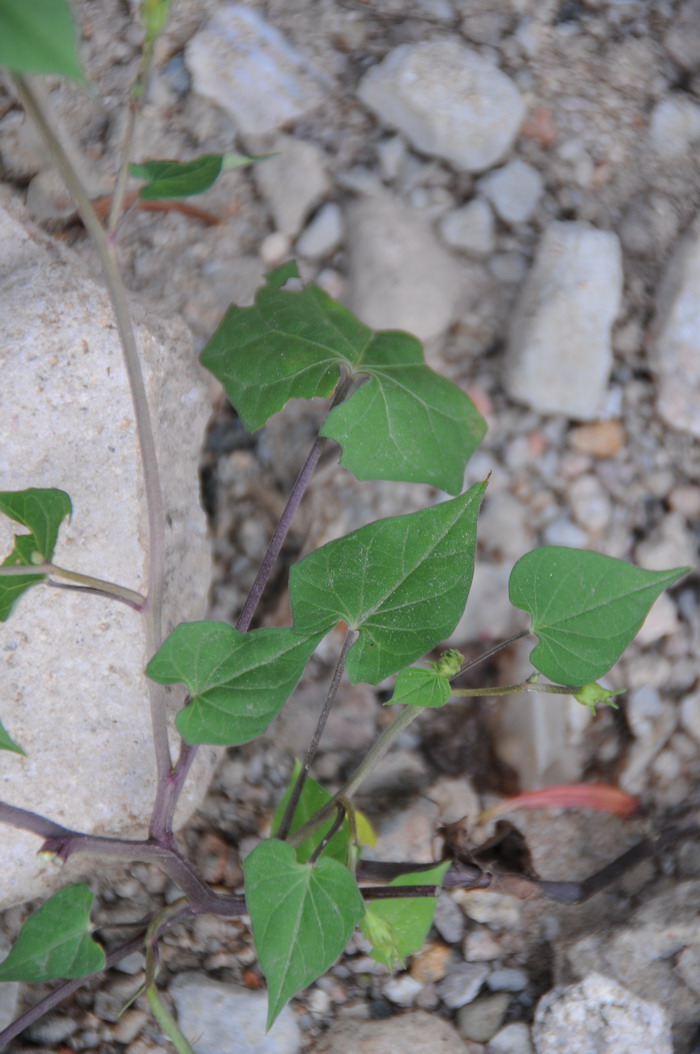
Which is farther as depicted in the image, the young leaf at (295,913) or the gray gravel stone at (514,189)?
the gray gravel stone at (514,189)

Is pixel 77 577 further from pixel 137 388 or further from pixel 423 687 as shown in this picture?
pixel 423 687

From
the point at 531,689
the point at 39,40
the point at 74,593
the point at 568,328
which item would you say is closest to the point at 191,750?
the point at 74,593

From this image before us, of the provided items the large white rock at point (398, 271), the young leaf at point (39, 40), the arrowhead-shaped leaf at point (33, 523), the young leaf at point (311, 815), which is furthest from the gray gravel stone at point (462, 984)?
the young leaf at point (39, 40)

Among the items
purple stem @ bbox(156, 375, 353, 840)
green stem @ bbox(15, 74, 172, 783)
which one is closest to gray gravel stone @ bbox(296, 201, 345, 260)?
purple stem @ bbox(156, 375, 353, 840)

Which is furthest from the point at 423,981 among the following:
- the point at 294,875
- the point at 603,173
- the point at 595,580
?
the point at 603,173

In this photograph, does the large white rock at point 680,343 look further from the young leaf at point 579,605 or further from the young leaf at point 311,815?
the young leaf at point 311,815
